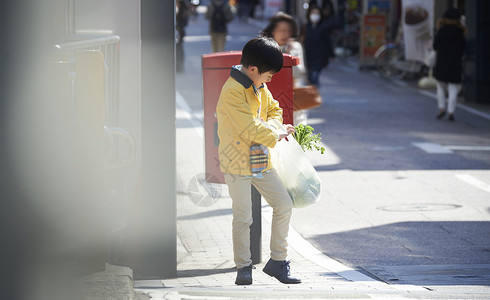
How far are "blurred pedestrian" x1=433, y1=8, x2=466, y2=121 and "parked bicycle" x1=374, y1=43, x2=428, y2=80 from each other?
6162mm

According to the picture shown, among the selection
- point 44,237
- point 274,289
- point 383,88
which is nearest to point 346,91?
point 383,88

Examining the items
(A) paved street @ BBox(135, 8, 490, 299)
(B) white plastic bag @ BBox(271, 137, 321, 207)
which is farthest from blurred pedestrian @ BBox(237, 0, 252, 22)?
(B) white plastic bag @ BBox(271, 137, 321, 207)

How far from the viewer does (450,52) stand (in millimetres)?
15492

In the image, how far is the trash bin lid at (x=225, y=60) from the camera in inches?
246

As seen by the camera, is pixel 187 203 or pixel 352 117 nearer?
pixel 187 203

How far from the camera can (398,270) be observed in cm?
648

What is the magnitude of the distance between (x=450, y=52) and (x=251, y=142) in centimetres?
1089

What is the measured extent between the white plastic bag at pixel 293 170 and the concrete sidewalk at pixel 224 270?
0.56 meters

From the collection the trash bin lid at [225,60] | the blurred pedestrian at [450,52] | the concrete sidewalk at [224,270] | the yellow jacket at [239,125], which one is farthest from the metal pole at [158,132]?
the blurred pedestrian at [450,52]

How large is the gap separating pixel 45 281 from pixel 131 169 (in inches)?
82.5

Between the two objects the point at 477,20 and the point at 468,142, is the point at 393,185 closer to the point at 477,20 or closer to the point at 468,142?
the point at 468,142

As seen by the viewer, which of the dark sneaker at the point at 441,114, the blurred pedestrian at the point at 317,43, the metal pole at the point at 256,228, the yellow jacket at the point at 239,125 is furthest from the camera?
the blurred pedestrian at the point at 317,43

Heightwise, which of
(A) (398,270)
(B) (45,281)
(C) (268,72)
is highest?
(C) (268,72)

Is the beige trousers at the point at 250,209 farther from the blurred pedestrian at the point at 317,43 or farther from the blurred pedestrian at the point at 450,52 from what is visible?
the blurred pedestrian at the point at 317,43
